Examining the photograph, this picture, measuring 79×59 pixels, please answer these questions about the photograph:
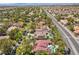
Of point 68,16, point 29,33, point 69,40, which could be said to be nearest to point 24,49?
point 29,33

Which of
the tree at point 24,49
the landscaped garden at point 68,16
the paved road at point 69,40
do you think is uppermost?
the landscaped garden at point 68,16

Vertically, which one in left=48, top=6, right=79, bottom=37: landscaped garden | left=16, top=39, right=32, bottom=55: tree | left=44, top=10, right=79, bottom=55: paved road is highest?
left=48, top=6, right=79, bottom=37: landscaped garden

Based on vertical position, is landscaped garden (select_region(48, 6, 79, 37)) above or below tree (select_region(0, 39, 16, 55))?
above

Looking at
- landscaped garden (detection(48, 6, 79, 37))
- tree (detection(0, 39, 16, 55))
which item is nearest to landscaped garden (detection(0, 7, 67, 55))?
tree (detection(0, 39, 16, 55))

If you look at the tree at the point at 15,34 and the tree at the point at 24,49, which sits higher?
the tree at the point at 15,34

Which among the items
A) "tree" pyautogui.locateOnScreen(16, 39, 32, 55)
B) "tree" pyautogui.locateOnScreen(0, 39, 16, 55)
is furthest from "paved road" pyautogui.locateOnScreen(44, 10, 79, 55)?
"tree" pyautogui.locateOnScreen(0, 39, 16, 55)

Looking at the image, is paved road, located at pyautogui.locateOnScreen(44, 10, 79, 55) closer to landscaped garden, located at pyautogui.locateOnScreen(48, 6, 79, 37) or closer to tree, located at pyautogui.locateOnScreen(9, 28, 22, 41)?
landscaped garden, located at pyautogui.locateOnScreen(48, 6, 79, 37)

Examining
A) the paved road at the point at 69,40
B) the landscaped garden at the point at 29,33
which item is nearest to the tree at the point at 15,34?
the landscaped garden at the point at 29,33

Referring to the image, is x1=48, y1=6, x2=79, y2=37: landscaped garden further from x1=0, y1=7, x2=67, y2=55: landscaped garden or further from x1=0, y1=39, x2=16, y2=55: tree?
x1=0, y1=39, x2=16, y2=55: tree

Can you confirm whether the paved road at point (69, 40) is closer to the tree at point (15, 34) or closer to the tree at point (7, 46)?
the tree at point (15, 34)
